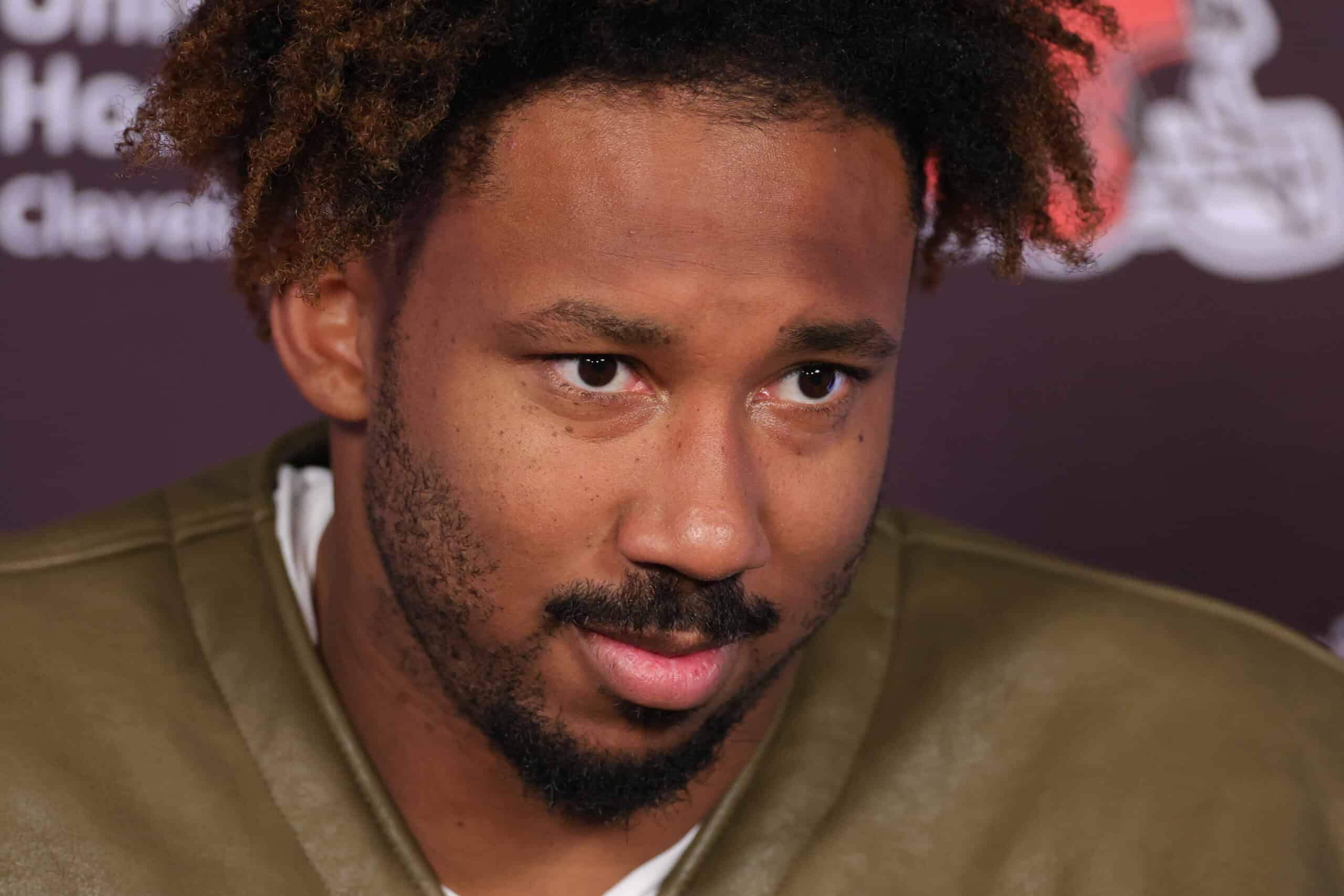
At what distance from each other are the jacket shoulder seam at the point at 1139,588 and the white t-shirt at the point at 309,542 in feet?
1.58

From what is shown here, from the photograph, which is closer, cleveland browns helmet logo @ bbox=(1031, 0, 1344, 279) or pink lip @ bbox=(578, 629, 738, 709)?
pink lip @ bbox=(578, 629, 738, 709)

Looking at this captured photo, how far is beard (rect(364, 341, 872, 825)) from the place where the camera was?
137 cm

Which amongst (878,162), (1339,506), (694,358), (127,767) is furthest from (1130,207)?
(127,767)

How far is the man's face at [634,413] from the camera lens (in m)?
1.34

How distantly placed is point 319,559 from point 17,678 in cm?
32

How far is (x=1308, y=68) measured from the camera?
90.0 inches

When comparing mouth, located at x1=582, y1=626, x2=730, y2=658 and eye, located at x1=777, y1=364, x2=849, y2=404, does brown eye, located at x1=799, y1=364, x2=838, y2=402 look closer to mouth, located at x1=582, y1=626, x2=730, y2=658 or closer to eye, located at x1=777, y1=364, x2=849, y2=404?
eye, located at x1=777, y1=364, x2=849, y2=404

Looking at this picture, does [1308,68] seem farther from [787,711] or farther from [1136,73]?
[787,711]

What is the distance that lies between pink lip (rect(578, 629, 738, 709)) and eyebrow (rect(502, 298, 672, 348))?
25cm

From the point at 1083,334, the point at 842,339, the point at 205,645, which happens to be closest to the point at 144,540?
the point at 205,645

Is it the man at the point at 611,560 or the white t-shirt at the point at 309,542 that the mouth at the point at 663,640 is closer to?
the man at the point at 611,560

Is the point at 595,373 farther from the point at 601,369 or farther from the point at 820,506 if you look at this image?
the point at 820,506

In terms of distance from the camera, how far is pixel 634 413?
1372mm

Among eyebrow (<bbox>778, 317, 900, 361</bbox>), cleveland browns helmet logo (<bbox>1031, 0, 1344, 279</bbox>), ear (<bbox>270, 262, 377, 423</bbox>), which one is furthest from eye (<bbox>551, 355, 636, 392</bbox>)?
cleveland browns helmet logo (<bbox>1031, 0, 1344, 279</bbox>)
